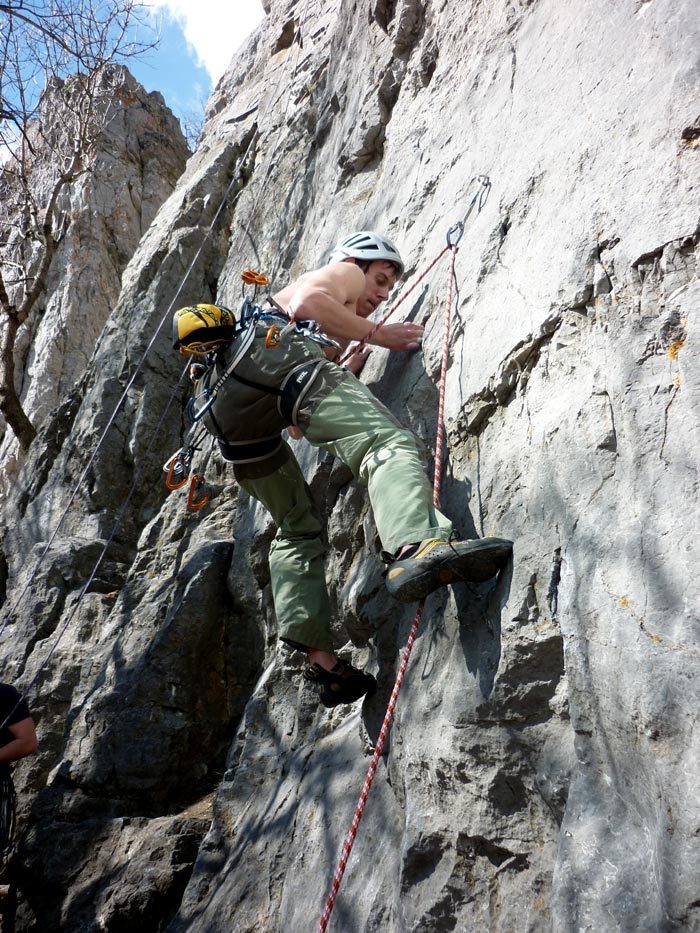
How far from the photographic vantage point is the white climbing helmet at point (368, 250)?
4172mm

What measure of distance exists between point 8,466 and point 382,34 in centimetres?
760

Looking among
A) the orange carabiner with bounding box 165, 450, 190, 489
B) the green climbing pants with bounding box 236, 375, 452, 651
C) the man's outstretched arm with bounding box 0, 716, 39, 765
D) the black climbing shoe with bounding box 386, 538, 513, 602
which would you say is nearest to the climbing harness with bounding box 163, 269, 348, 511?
the green climbing pants with bounding box 236, 375, 452, 651

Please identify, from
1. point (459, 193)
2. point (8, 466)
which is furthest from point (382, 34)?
point (8, 466)

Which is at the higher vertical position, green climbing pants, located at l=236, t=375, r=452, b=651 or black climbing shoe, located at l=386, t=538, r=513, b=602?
green climbing pants, located at l=236, t=375, r=452, b=651

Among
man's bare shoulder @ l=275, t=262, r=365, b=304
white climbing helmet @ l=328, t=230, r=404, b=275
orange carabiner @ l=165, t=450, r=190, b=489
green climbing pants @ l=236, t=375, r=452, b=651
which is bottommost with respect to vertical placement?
green climbing pants @ l=236, t=375, r=452, b=651

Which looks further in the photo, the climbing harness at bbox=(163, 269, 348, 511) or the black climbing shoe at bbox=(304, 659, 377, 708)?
the climbing harness at bbox=(163, 269, 348, 511)

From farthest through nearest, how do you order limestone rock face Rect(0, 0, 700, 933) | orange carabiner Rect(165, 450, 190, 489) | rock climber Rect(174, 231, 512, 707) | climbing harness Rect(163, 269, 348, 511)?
1. orange carabiner Rect(165, 450, 190, 489)
2. climbing harness Rect(163, 269, 348, 511)
3. rock climber Rect(174, 231, 512, 707)
4. limestone rock face Rect(0, 0, 700, 933)

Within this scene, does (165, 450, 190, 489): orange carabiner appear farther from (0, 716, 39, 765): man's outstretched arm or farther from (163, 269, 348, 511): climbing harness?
(0, 716, 39, 765): man's outstretched arm

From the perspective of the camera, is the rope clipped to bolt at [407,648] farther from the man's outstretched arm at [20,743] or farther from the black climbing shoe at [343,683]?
the man's outstretched arm at [20,743]

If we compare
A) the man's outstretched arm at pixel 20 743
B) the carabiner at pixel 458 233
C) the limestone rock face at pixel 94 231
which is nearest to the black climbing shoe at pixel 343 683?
the carabiner at pixel 458 233

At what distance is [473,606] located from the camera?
9.14ft

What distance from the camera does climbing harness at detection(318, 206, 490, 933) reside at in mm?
2473

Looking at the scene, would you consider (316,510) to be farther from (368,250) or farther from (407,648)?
(407,648)

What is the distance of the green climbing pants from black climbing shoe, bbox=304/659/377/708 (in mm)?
137
